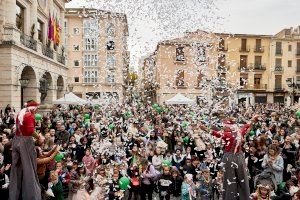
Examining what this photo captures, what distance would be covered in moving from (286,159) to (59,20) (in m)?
27.0

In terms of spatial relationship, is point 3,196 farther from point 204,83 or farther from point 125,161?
point 204,83

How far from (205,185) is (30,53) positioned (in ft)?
57.3

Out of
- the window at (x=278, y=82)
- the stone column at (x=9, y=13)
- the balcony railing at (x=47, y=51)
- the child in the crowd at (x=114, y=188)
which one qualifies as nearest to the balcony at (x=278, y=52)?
the window at (x=278, y=82)

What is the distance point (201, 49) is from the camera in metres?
24.3

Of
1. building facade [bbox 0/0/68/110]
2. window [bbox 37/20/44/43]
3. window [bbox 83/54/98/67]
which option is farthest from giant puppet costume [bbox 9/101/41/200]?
window [bbox 83/54/98/67]

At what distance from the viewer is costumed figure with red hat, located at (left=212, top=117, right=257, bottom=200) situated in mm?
7465

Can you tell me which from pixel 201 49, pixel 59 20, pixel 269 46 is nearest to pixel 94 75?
pixel 59 20

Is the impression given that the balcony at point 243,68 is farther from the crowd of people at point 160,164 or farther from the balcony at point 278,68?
the crowd of people at point 160,164

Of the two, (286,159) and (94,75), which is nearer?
(286,159)

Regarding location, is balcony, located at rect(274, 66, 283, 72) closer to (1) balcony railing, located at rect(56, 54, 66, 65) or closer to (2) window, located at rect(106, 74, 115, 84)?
(2) window, located at rect(106, 74, 115, 84)

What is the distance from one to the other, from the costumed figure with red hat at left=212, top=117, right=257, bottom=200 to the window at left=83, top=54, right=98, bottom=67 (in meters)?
43.7

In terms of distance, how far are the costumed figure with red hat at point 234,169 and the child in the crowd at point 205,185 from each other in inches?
65.2

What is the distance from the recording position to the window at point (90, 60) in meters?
50.0

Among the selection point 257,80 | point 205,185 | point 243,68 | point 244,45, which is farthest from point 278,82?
point 205,185
